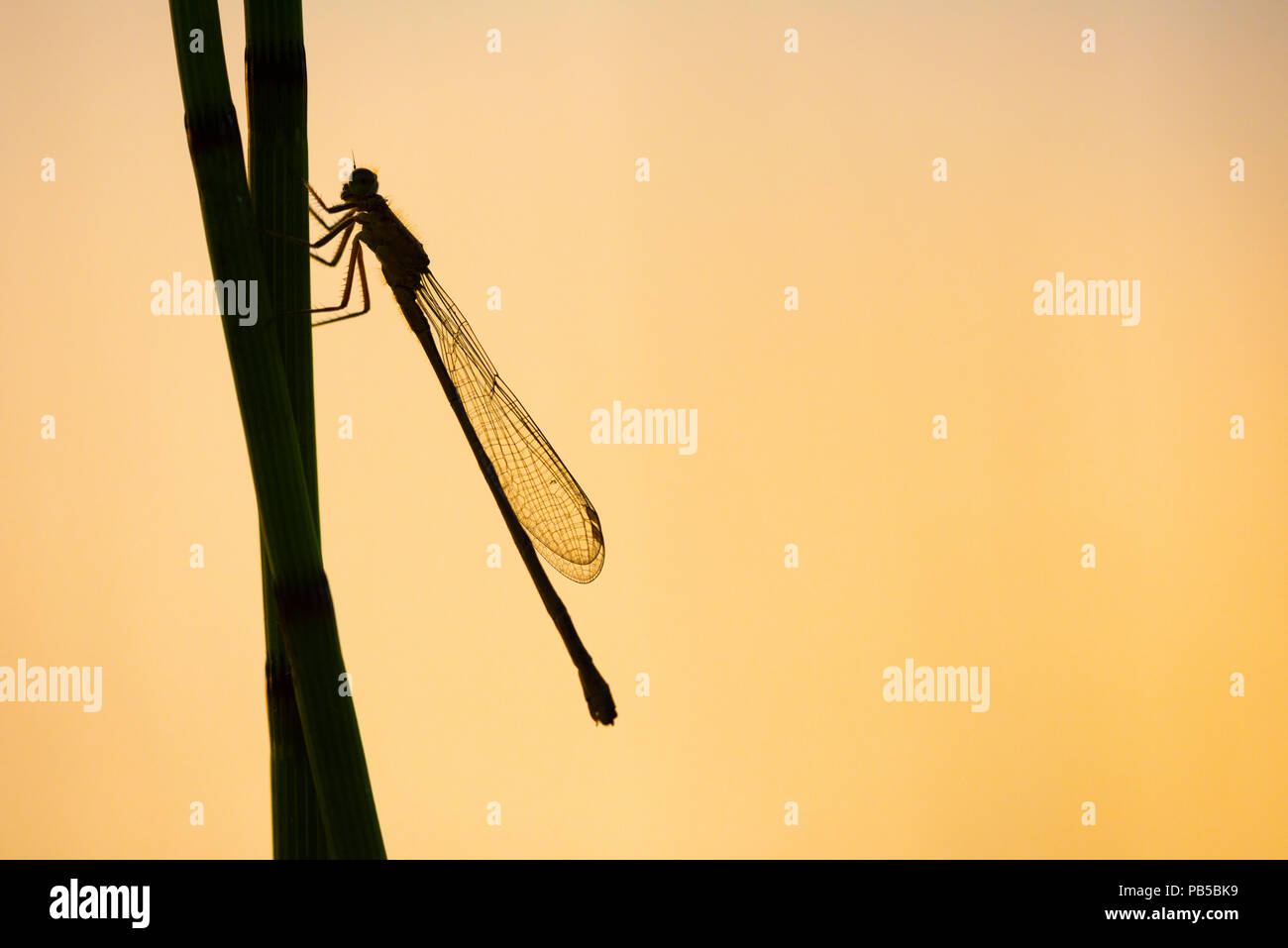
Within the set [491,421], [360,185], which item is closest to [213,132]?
[360,185]

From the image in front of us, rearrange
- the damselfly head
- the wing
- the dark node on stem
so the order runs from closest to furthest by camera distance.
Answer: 1. the dark node on stem
2. the damselfly head
3. the wing

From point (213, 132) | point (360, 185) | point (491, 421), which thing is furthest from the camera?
point (491, 421)

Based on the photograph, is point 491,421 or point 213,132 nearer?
point 213,132

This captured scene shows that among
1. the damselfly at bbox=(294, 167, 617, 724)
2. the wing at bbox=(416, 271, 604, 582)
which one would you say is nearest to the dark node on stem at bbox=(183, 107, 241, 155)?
the damselfly at bbox=(294, 167, 617, 724)

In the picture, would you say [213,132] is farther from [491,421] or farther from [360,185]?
[491,421]

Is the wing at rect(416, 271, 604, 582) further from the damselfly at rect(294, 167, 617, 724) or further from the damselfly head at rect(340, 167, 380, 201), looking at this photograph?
the damselfly head at rect(340, 167, 380, 201)
